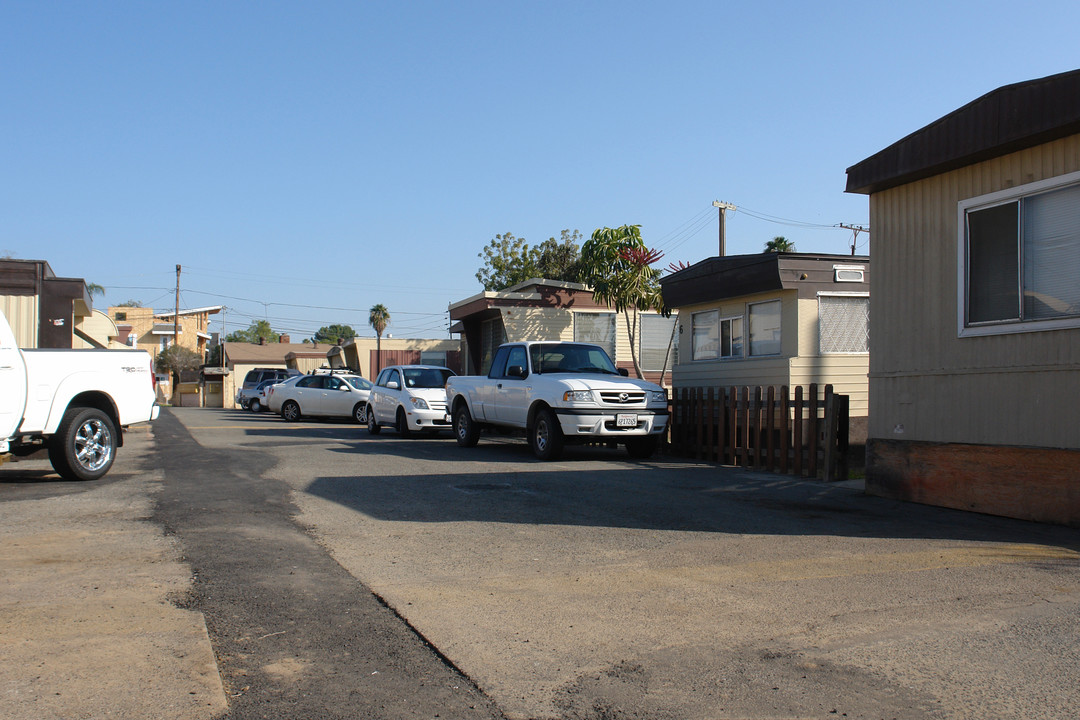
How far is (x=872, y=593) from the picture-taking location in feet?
18.4

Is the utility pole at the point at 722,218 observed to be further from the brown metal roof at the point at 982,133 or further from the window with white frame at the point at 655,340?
the brown metal roof at the point at 982,133

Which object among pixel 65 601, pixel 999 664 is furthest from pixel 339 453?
pixel 999 664

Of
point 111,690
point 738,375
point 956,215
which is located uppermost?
point 956,215

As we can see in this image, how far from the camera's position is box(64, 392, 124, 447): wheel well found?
11230 mm

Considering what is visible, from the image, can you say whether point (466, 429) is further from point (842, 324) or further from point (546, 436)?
point (842, 324)

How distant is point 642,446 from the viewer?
46.9 ft

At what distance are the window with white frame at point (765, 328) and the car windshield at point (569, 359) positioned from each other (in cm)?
310

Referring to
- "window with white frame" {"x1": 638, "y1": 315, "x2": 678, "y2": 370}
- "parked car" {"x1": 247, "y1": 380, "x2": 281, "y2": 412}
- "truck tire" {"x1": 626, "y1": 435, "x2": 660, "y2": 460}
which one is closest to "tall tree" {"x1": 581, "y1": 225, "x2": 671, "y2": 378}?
"window with white frame" {"x1": 638, "y1": 315, "x2": 678, "y2": 370}

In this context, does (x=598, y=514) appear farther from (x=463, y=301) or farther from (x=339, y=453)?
(x=463, y=301)

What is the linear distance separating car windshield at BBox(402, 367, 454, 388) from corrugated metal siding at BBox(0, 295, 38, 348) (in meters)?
8.50

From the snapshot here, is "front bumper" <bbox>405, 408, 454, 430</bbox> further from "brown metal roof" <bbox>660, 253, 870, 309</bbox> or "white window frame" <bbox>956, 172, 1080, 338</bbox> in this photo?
"white window frame" <bbox>956, 172, 1080, 338</bbox>

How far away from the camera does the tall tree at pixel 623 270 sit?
23075 mm

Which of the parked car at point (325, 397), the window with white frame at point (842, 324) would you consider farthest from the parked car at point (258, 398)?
the window with white frame at point (842, 324)

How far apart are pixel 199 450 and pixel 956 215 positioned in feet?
40.2
